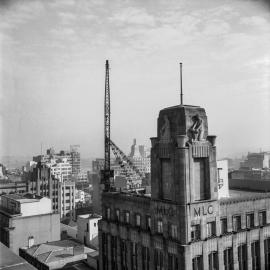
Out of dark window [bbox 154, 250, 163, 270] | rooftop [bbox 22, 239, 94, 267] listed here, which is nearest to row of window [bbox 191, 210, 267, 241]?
dark window [bbox 154, 250, 163, 270]

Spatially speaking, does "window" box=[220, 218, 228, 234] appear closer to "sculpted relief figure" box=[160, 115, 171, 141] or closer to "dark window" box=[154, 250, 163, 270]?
"dark window" box=[154, 250, 163, 270]

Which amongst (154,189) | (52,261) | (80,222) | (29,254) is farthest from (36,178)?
(154,189)

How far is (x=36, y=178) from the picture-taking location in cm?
10050

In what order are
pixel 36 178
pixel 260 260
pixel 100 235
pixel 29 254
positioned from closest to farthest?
1. pixel 260 260
2. pixel 100 235
3. pixel 29 254
4. pixel 36 178

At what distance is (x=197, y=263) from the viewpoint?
98.8 ft

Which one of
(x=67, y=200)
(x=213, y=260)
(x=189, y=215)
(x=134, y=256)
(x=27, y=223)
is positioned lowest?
(x=67, y=200)

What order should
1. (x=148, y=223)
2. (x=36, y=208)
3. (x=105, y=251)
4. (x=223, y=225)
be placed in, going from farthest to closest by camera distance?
(x=36, y=208)
(x=105, y=251)
(x=148, y=223)
(x=223, y=225)

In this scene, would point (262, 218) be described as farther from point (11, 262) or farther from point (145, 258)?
point (11, 262)

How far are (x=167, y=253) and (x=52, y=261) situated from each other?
24.9 m

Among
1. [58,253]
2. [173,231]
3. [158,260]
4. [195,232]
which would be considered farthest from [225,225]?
[58,253]

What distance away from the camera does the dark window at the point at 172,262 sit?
30105mm

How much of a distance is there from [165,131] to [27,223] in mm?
44953

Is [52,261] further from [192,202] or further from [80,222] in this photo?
[192,202]

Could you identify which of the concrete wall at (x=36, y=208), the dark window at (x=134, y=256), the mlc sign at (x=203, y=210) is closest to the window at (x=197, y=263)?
the mlc sign at (x=203, y=210)
